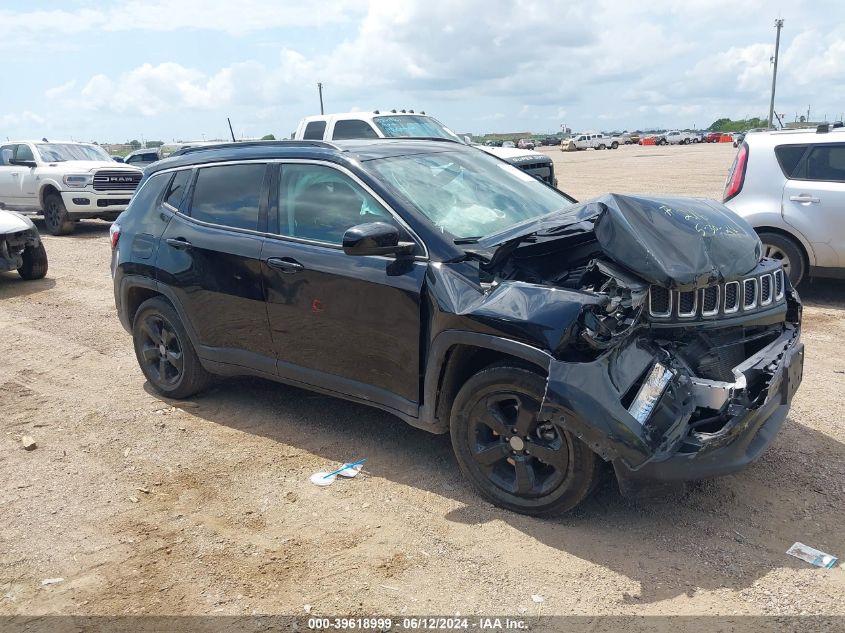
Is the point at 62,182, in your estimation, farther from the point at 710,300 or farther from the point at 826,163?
the point at 710,300

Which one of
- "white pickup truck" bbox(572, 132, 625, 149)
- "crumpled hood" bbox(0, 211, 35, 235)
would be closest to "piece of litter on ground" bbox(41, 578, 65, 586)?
"crumpled hood" bbox(0, 211, 35, 235)

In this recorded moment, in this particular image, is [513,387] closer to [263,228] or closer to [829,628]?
[829,628]

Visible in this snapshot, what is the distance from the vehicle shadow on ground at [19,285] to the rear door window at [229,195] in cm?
585

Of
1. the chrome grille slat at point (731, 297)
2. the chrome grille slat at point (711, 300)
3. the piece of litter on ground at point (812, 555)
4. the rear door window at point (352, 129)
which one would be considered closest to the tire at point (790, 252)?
the chrome grille slat at point (711, 300)

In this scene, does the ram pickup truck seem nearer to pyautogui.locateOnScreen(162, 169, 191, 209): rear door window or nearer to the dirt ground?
pyautogui.locateOnScreen(162, 169, 191, 209): rear door window

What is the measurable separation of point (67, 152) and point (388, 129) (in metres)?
7.85

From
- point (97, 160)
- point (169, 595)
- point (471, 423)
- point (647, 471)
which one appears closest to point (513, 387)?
point (471, 423)

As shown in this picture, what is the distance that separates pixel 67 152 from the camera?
1573 cm

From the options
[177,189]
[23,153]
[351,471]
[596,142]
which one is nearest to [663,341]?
[351,471]

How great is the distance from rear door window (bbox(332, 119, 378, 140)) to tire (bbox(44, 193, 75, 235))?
6.21 metres

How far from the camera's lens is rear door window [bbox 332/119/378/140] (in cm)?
1209

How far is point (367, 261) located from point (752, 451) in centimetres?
220

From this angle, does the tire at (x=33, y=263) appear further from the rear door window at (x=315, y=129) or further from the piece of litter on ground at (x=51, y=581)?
the piece of litter on ground at (x=51, y=581)

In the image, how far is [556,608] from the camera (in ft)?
10.2
